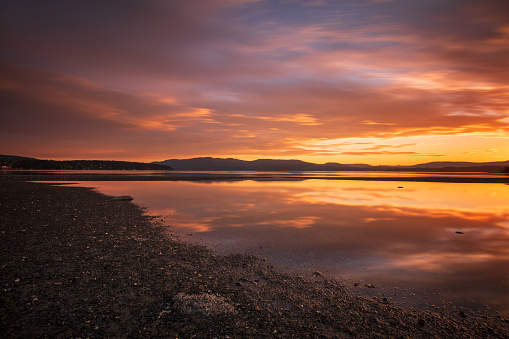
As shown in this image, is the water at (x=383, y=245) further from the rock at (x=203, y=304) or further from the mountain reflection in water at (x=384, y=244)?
the rock at (x=203, y=304)

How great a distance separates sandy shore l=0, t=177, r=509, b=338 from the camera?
5.21 meters

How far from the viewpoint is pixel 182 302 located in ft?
19.7

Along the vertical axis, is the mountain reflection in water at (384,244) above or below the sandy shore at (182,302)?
below

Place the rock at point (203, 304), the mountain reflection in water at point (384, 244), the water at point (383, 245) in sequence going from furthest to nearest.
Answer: the mountain reflection in water at point (384, 244), the water at point (383, 245), the rock at point (203, 304)

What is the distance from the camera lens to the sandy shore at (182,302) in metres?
5.21

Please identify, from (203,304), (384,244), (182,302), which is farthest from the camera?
(384,244)

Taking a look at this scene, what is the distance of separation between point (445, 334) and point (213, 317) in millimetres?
4905

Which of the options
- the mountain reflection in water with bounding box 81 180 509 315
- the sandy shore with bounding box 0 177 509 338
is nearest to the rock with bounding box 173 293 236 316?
the sandy shore with bounding box 0 177 509 338

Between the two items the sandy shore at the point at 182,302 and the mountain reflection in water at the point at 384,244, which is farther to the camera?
the mountain reflection in water at the point at 384,244

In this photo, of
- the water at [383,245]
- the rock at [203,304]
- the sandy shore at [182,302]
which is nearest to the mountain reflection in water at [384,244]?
the water at [383,245]

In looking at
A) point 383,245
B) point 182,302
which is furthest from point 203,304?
point 383,245

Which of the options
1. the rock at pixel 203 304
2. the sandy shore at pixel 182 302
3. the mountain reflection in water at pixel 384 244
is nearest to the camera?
the sandy shore at pixel 182 302

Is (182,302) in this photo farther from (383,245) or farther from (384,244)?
(384,244)

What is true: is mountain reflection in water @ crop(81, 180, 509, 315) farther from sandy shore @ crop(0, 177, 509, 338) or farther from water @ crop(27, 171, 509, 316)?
sandy shore @ crop(0, 177, 509, 338)
